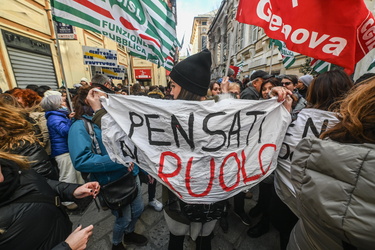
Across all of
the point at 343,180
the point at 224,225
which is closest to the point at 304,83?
the point at 224,225

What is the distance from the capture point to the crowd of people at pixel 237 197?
2.22ft

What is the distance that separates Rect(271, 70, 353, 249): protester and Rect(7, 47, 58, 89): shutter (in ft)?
27.7

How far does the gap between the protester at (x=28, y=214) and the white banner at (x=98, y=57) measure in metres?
4.97

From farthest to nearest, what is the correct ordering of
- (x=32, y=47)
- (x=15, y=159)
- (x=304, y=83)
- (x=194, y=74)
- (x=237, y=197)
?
1. (x=32, y=47)
2. (x=304, y=83)
3. (x=237, y=197)
4. (x=194, y=74)
5. (x=15, y=159)

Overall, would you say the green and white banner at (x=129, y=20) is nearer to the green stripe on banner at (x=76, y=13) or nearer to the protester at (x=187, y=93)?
the green stripe on banner at (x=76, y=13)

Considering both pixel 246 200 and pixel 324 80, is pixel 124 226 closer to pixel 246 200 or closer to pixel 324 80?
pixel 246 200

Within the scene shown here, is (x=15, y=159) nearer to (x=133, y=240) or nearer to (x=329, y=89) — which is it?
(x=133, y=240)

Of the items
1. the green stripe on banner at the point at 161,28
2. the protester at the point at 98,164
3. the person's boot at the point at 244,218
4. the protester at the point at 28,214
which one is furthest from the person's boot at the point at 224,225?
the green stripe on banner at the point at 161,28

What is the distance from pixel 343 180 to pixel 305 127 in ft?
2.96

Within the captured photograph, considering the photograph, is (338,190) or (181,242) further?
(181,242)

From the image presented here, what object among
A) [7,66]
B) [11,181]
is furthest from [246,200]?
[7,66]

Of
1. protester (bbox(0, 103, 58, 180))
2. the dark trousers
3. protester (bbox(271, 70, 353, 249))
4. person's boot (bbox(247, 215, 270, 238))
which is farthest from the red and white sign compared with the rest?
the dark trousers

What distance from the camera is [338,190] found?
0.68 meters

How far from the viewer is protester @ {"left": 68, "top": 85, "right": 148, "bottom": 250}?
149 centimetres
